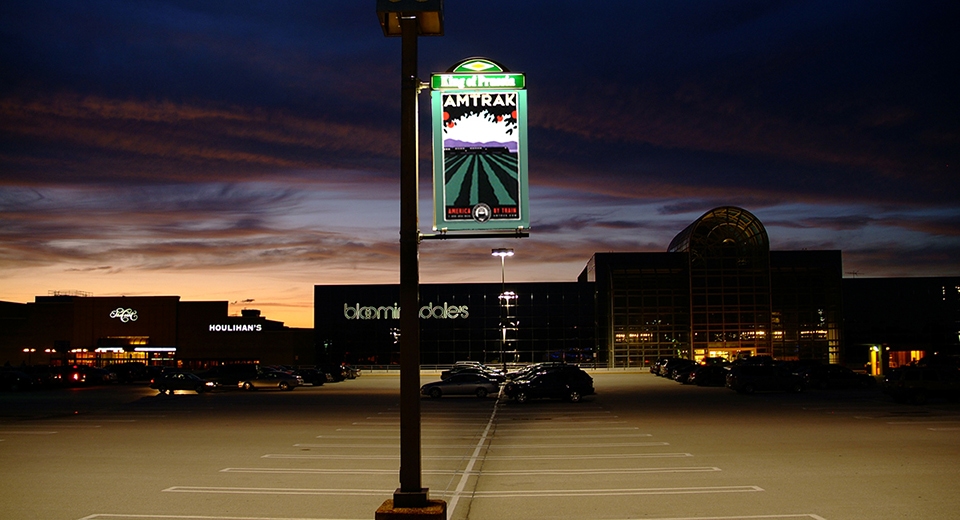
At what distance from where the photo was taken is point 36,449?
61.7 feet

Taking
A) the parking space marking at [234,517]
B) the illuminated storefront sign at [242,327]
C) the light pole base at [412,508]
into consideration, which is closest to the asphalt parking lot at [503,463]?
the parking space marking at [234,517]

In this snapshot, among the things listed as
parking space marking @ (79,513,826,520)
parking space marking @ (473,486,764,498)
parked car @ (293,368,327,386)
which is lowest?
parked car @ (293,368,327,386)

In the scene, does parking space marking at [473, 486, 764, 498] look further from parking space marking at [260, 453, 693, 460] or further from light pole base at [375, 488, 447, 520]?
light pole base at [375, 488, 447, 520]

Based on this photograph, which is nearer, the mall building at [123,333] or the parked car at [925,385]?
the parked car at [925,385]

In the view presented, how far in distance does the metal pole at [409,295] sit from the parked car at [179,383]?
41.8 m

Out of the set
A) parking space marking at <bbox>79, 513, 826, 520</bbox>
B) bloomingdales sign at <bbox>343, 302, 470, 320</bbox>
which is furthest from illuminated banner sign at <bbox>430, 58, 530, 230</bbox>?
bloomingdales sign at <bbox>343, 302, 470, 320</bbox>

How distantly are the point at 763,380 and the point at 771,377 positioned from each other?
0.46 metres

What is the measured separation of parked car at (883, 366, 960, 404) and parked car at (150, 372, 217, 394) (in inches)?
1415

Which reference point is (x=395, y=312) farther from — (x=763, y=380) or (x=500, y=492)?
(x=500, y=492)

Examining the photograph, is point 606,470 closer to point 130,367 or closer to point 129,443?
point 129,443

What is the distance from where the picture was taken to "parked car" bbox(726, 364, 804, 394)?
132 ft

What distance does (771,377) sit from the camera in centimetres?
4031

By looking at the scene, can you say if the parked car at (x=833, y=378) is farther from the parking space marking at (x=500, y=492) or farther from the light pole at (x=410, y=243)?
the light pole at (x=410, y=243)

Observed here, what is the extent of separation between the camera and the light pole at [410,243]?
686 cm
